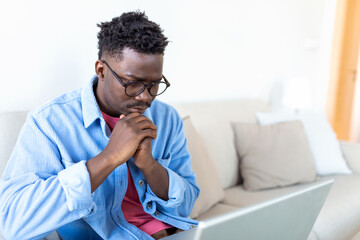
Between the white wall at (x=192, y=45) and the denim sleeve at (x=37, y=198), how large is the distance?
587 mm

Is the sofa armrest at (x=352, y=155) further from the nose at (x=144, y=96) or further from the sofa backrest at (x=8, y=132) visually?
the sofa backrest at (x=8, y=132)

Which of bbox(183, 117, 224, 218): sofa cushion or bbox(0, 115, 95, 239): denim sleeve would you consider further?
bbox(183, 117, 224, 218): sofa cushion

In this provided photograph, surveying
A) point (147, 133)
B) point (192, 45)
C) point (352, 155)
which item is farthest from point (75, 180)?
point (352, 155)

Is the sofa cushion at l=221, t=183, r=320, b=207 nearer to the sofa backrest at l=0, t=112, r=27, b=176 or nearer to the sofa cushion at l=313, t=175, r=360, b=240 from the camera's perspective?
the sofa cushion at l=313, t=175, r=360, b=240

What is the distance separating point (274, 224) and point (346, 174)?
6.01ft

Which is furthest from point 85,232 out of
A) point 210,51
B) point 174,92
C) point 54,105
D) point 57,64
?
point 210,51

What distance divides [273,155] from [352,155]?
2.23ft

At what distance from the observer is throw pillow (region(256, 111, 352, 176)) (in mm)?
2293

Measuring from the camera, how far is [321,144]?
2.33 meters

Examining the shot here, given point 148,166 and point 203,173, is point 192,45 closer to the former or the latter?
point 203,173

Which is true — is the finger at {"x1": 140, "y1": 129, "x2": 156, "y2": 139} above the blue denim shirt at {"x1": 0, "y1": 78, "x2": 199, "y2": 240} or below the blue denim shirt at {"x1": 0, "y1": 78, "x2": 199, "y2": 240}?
above

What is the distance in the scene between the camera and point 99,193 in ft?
3.35

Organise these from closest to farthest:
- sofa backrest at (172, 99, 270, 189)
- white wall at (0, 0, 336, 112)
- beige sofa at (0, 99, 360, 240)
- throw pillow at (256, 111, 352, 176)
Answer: white wall at (0, 0, 336, 112) → beige sofa at (0, 99, 360, 240) → sofa backrest at (172, 99, 270, 189) → throw pillow at (256, 111, 352, 176)

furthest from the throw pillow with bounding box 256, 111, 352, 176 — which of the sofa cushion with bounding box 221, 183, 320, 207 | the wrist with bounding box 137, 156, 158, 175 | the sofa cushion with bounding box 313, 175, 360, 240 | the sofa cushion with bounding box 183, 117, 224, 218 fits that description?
the wrist with bounding box 137, 156, 158, 175
